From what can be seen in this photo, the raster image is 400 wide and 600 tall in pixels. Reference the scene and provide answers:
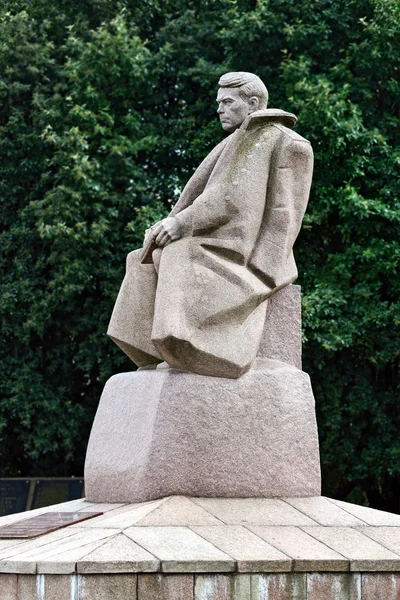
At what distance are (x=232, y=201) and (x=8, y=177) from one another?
8.72m

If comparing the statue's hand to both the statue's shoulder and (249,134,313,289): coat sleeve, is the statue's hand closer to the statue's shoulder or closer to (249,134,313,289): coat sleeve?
(249,134,313,289): coat sleeve

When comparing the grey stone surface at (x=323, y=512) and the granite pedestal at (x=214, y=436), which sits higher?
the granite pedestal at (x=214, y=436)

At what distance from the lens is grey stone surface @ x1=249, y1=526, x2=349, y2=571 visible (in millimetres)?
5746

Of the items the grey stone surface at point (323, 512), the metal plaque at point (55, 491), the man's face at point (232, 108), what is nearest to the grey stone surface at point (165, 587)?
the grey stone surface at point (323, 512)

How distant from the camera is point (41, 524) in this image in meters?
6.50

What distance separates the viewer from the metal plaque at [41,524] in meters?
6.27

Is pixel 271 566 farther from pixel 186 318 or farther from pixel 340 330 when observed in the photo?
pixel 340 330

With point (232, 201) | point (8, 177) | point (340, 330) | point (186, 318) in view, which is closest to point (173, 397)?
point (186, 318)

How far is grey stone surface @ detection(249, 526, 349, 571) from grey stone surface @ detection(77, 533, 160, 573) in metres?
0.75

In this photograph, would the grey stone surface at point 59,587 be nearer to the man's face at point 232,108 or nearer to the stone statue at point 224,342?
the stone statue at point 224,342

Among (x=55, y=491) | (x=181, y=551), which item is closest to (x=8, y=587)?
(x=181, y=551)

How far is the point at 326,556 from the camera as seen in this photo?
5.83m

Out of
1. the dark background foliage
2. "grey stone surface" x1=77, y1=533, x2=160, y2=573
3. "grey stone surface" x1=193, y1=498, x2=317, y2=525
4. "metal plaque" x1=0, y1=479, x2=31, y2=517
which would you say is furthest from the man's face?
"metal plaque" x1=0, y1=479, x2=31, y2=517

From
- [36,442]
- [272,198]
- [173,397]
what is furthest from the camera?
[36,442]
